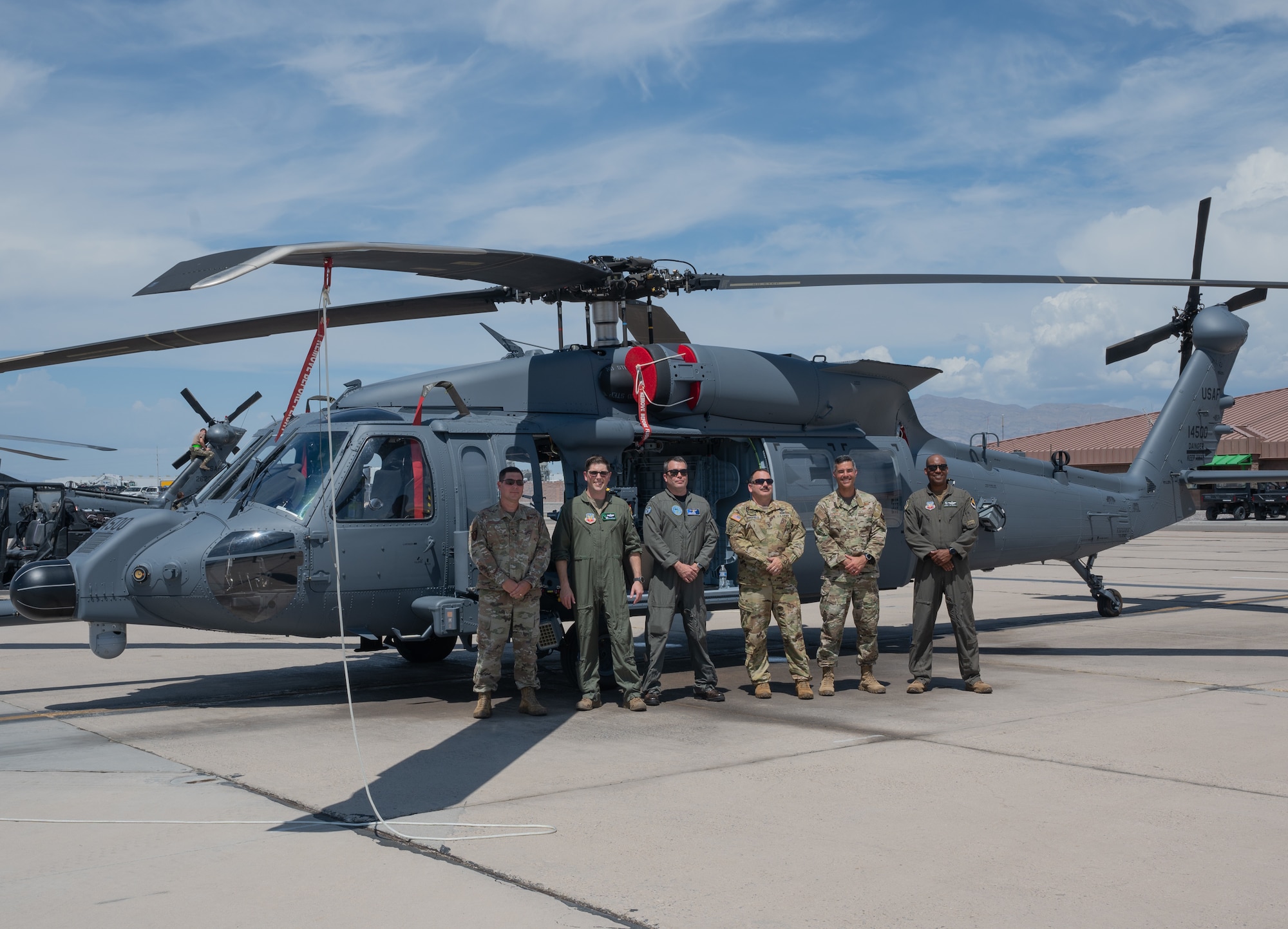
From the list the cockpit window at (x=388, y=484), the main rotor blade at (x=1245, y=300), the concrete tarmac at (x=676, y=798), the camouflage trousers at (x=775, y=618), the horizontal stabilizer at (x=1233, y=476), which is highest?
the main rotor blade at (x=1245, y=300)

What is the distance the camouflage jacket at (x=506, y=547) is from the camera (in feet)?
23.5

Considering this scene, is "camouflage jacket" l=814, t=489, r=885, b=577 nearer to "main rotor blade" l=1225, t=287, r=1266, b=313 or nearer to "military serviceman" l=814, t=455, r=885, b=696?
"military serviceman" l=814, t=455, r=885, b=696

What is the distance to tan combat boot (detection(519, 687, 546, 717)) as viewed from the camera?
728 centimetres

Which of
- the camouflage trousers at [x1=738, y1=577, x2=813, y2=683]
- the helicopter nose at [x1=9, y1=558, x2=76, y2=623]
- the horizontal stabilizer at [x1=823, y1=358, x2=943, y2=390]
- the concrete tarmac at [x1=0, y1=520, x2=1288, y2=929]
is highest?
the horizontal stabilizer at [x1=823, y1=358, x2=943, y2=390]

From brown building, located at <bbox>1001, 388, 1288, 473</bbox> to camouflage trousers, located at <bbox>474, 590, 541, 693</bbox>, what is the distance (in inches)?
1614

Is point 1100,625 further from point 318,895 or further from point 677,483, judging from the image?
point 318,895

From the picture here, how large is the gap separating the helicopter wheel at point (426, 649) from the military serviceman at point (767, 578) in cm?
312

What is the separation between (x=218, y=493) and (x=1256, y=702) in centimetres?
713

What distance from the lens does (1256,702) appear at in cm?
727

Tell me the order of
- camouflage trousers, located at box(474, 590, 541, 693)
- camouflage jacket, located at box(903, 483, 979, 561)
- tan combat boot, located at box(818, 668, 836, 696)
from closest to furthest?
camouflage trousers, located at box(474, 590, 541, 693), tan combat boot, located at box(818, 668, 836, 696), camouflage jacket, located at box(903, 483, 979, 561)

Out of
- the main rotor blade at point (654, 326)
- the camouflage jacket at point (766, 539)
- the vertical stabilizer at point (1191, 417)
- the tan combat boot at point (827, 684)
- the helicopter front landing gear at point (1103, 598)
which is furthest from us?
the helicopter front landing gear at point (1103, 598)

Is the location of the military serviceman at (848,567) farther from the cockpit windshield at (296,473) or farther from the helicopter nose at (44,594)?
the helicopter nose at (44,594)

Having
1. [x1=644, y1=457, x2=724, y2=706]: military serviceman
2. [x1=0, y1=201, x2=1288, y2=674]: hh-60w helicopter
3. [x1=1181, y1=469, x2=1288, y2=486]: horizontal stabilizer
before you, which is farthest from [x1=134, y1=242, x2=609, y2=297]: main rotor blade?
[x1=1181, y1=469, x2=1288, y2=486]: horizontal stabilizer

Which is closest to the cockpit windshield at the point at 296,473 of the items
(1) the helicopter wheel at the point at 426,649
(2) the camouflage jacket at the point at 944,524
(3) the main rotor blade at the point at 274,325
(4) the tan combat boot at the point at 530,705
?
(3) the main rotor blade at the point at 274,325
